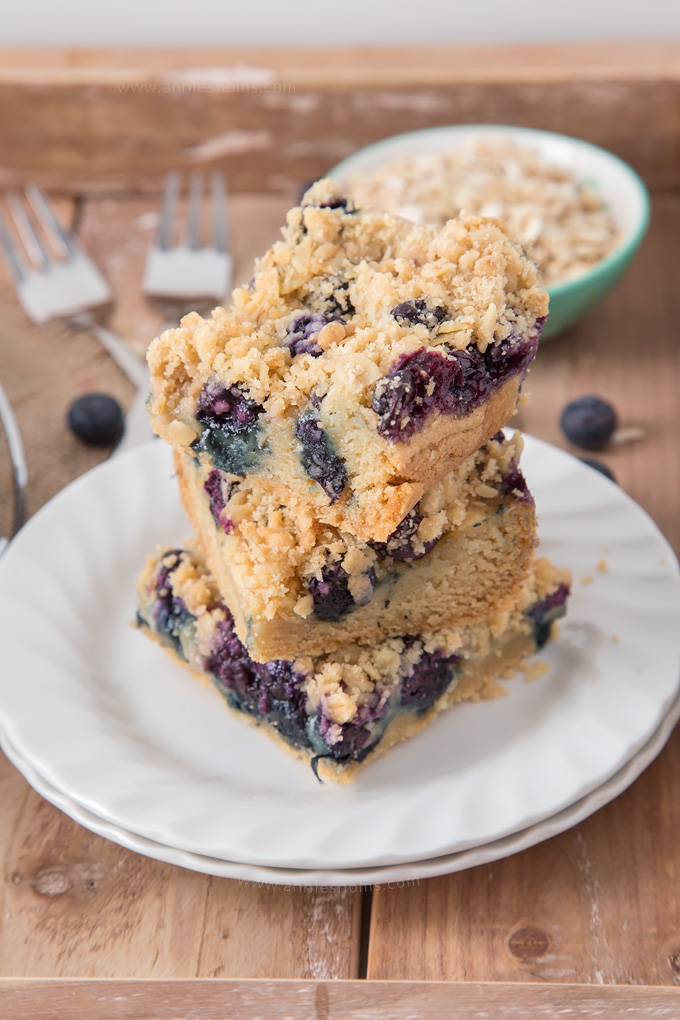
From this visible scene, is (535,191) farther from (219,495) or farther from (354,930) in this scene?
(354,930)

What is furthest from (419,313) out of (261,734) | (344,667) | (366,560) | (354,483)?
(261,734)

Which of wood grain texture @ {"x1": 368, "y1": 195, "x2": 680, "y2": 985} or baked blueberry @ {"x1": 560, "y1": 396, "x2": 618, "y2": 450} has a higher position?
baked blueberry @ {"x1": 560, "y1": 396, "x2": 618, "y2": 450}

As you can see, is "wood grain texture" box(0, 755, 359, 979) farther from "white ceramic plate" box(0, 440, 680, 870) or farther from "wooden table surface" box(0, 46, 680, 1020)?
"white ceramic plate" box(0, 440, 680, 870)

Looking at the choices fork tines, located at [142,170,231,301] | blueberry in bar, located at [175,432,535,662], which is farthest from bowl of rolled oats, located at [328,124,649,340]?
blueberry in bar, located at [175,432,535,662]

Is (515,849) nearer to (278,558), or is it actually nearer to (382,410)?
(278,558)

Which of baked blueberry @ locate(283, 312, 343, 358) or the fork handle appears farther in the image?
the fork handle

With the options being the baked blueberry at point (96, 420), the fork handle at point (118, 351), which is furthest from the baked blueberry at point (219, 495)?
the fork handle at point (118, 351)

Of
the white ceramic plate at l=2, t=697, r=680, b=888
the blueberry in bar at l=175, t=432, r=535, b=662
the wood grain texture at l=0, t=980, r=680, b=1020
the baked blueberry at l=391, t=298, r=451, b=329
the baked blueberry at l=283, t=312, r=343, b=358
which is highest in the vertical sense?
the baked blueberry at l=391, t=298, r=451, b=329
